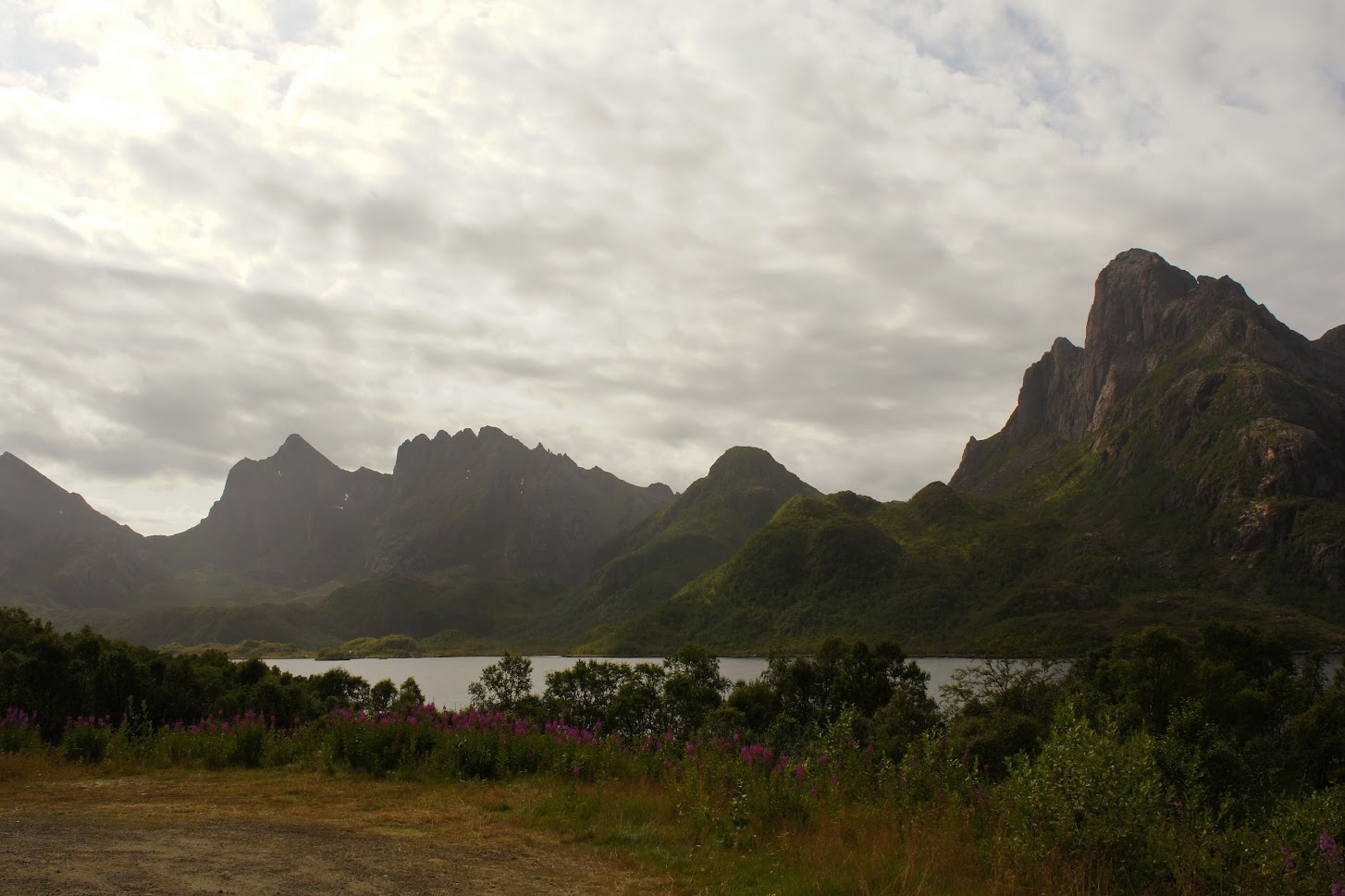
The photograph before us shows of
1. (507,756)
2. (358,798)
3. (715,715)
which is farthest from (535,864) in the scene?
(715,715)

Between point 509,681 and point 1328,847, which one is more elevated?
point 1328,847

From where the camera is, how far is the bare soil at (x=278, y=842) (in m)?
10.1

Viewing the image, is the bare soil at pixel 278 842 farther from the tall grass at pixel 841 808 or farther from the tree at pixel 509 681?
the tree at pixel 509 681

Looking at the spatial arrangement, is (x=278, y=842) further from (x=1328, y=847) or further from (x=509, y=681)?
(x=509, y=681)

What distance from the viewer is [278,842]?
12.2 m

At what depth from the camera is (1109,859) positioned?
A: 33.9 feet

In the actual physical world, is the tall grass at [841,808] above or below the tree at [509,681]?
above

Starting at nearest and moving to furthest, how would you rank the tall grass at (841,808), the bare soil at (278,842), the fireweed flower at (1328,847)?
the fireweed flower at (1328,847) < the bare soil at (278,842) < the tall grass at (841,808)

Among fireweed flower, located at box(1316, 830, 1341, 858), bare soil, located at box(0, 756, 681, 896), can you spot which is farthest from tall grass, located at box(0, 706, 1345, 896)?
bare soil, located at box(0, 756, 681, 896)

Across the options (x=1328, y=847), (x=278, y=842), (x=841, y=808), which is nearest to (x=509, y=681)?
(x=278, y=842)

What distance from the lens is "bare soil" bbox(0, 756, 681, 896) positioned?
1011cm

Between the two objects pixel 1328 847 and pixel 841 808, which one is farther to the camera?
pixel 841 808

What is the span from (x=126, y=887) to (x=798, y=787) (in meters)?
9.96

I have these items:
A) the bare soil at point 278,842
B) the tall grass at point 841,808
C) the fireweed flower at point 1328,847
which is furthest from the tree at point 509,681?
the fireweed flower at point 1328,847
